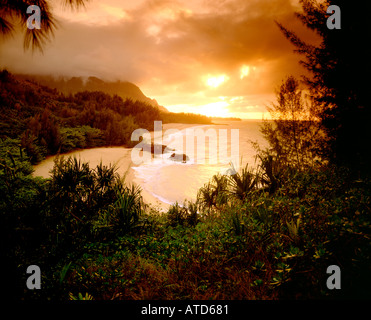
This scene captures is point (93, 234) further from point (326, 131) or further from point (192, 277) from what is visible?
point (326, 131)

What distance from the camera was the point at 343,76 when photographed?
5242 millimetres

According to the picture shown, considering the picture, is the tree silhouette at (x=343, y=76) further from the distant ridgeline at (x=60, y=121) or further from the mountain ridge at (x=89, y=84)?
the mountain ridge at (x=89, y=84)

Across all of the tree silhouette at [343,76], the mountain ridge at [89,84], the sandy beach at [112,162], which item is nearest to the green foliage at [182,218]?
the sandy beach at [112,162]

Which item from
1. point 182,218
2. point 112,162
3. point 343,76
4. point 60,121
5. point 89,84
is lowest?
point 182,218

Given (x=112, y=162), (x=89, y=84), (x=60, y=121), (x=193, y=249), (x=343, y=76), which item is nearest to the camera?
(x=193, y=249)

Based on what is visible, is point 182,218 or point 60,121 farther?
point 60,121

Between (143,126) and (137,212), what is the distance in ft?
55.5

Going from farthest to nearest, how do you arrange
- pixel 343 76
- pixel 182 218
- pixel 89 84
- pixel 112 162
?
pixel 89 84 → pixel 112 162 → pixel 182 218 → pixel 343 76

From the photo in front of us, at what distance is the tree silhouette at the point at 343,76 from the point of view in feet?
16.2

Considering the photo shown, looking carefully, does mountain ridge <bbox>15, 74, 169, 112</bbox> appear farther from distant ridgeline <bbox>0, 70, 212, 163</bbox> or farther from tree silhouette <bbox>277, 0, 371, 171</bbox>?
tree silhouette <bbox>277, 0, 371, 171</bbox>

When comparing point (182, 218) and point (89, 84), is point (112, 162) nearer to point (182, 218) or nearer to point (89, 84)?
point (182, 218)

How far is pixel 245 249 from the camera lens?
3164 millimetres

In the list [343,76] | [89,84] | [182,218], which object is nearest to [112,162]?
[182,218]

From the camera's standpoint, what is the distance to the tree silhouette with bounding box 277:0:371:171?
4.93 meters
